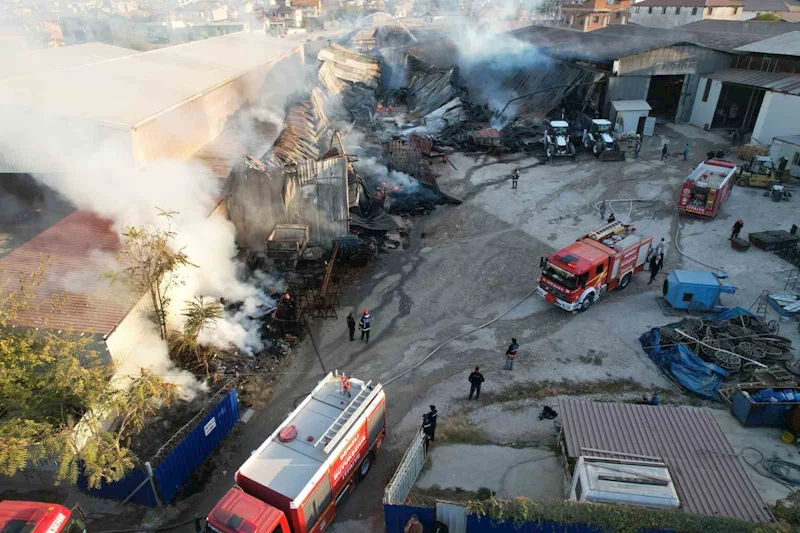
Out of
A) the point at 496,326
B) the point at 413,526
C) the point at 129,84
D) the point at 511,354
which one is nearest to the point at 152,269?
the point at 413,526

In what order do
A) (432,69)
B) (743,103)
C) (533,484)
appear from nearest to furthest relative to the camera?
(533,484), (743,103), (432,69)

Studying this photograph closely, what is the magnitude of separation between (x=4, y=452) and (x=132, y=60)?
2336 cm

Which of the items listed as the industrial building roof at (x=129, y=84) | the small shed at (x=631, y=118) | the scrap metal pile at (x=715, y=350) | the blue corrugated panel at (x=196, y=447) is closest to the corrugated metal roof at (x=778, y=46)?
the small shed at (x=631, y=118)

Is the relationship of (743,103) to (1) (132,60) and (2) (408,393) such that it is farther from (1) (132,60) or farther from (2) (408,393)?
(1) (132,60)

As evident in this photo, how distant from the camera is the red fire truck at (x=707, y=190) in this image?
21391mm

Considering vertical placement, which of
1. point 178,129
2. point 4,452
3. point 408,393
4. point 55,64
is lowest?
point 408,393

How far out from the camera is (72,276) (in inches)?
502

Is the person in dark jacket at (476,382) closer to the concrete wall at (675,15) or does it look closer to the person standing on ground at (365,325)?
the person standing on ground at (365,325)

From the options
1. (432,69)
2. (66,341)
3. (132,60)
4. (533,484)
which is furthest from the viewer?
(432,69)

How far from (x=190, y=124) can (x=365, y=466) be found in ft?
56.7

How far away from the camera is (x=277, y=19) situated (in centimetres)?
8131

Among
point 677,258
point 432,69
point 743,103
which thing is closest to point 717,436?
point 677,258

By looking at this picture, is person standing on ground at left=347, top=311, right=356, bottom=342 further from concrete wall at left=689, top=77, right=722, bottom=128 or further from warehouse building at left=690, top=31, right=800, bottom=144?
concrete wall at left=689, top=77, right=722, bottom=128

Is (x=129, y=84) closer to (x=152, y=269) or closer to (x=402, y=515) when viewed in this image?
(x=152, y=269)
